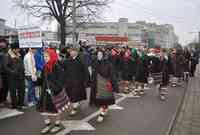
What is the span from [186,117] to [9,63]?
4850 millimetres

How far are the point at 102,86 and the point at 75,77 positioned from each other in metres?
0.66

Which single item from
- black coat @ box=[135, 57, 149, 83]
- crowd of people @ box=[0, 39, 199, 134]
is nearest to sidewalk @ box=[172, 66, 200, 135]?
crowd of people @ box=[0, 39, 199, 134]

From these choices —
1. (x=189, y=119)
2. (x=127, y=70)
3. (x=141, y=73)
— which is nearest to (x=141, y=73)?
(x=141, y=73)

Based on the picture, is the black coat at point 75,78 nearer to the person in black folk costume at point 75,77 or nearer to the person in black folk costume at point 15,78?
the person in black folk costume at point 75,77

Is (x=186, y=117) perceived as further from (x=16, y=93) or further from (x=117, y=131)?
(x=16, y=93)

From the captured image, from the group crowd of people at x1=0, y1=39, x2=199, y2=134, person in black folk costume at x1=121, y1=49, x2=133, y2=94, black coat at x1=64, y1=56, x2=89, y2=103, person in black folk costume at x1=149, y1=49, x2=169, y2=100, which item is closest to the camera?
crowd of people at x1=0, y1=39, x2=199, y2=134

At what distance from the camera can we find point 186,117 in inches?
348

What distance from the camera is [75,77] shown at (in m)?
7.86

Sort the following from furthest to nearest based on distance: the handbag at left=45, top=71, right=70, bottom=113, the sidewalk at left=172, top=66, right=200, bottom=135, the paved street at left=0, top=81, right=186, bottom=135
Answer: the sidewalk at left=172, top=66, right=200, bottom=135, the paved street at left=0, top=81, right=186, bottom=135, the handbag at left=45, top=71, right=70, bottom=113

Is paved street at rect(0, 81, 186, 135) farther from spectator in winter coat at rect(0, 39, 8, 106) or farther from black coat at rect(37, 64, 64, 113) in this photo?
spectator in winter coat at rect(0, 39, 8, 106)

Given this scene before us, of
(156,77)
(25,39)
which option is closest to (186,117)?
(156,77)

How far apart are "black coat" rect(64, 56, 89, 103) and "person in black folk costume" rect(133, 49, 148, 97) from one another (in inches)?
172

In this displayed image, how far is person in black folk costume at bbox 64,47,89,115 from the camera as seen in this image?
7.77 m

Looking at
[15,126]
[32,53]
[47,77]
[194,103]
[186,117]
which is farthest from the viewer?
[194,103]
